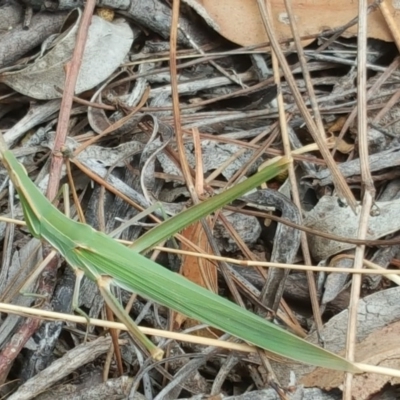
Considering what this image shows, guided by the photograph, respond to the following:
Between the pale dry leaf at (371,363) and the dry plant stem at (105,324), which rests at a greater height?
the dry plant stem at (105,324)

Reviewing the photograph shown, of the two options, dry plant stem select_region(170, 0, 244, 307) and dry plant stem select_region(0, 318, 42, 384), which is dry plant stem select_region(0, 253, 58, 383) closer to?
dry plant stem select_region(0, 318, 42, 384)

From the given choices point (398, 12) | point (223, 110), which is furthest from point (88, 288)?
point (398, 12)

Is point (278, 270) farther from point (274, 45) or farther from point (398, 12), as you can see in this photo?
point (398, 12)

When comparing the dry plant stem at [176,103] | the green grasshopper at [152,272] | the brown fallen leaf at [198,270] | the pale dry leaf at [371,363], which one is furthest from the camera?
the dry plant stem at [176,103]

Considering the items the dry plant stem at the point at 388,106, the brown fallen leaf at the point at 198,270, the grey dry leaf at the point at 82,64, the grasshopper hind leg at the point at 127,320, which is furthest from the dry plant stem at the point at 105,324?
the dry plant stem at the point at 388,106

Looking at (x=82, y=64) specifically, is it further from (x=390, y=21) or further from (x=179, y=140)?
(x=390, y=21)

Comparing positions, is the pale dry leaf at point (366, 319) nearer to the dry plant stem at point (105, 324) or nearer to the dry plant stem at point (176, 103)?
the dry plant stem at point (105, 324)
